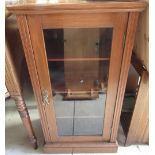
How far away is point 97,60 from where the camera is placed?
922 millimetres

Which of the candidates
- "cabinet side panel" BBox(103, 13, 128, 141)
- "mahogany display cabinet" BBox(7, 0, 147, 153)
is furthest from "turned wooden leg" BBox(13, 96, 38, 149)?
"cabinet side panel" BBox(103, 13, 128, 141)

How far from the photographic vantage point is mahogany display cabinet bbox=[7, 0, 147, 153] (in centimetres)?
74

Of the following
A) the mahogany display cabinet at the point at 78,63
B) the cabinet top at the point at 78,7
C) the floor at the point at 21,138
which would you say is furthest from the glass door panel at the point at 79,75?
the floor at the point at 21,138

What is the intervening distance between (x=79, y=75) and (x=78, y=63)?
10 centimetres

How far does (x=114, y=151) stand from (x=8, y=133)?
791mm

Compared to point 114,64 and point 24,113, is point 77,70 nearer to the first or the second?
point 114,64

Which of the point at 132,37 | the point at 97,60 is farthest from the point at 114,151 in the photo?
the point at 132,37

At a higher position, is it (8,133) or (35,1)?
(35,1)

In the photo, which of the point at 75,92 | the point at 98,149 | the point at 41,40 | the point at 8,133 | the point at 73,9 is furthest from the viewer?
the point at 8,133

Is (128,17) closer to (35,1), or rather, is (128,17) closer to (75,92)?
(35,1)

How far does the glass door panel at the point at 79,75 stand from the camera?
860 millimetres

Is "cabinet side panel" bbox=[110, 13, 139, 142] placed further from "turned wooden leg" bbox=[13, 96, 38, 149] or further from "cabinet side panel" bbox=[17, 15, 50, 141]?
"turned wooden leg" bbox=[13, 96, 38, 149]

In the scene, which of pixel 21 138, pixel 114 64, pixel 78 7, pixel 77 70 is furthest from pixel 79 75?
pixel 21 138

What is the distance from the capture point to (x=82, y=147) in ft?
4.19
